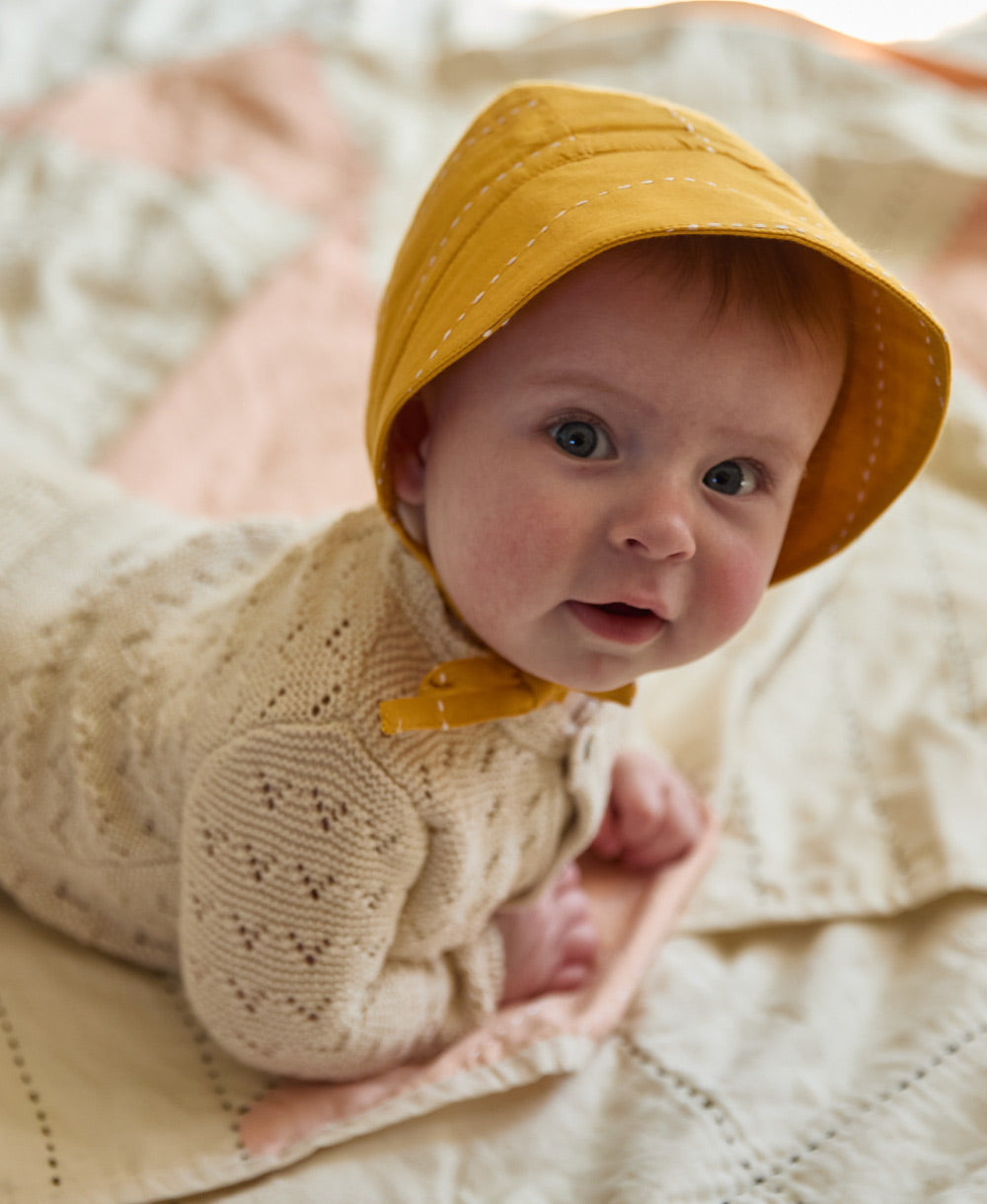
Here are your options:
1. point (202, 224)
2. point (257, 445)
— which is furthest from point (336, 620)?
point (202, 224)

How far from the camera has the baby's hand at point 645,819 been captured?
1010 millimetres

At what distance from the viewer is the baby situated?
0.66 metres

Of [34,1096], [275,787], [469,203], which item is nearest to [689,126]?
[469,203]

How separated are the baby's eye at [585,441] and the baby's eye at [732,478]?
2.6 inches

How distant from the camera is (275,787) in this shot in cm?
77

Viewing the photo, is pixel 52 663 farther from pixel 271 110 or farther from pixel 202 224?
pixel 271 110

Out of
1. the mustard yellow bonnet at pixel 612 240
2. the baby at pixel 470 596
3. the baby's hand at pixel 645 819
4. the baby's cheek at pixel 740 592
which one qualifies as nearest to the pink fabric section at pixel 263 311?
the baby at pixel 470 596

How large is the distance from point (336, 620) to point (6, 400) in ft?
2.39

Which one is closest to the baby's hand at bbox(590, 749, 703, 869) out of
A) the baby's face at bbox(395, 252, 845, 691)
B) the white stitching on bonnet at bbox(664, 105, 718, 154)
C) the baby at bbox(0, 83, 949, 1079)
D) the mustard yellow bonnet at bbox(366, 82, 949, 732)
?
the baby at bbox(0, 83, 949, 1079)

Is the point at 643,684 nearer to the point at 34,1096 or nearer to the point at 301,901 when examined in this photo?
the point at 301,901

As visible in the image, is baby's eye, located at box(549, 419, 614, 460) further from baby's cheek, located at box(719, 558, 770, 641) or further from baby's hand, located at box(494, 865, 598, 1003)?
baby's hand, located at box(494, 865, 598, 1003)

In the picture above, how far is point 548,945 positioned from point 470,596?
356mm

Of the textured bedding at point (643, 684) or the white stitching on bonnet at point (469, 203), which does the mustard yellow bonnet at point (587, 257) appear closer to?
the white stitching on bonnet at point (469, 203)

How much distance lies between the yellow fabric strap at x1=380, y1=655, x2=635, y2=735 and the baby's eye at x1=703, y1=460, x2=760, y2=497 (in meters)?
0.17
